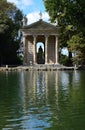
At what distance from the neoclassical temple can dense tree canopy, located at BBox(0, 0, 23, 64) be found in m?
3.07

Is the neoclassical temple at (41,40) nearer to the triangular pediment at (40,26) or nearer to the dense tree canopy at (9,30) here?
the triangular pediment at (40,26)

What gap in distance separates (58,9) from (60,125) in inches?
2385

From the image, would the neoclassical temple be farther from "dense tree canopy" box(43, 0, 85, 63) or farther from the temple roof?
"dense tree canopy" box(43, 0, 85, 63)

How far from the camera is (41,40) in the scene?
371 feet

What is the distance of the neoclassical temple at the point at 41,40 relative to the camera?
10412 cm

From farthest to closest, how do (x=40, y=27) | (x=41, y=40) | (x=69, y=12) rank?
(x=41, y=40)
(x=40, y=27)
(x=69, y=12)

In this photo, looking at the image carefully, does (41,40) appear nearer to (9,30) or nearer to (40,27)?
(40,27)

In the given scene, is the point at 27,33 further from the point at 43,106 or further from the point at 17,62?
the point at 43,106

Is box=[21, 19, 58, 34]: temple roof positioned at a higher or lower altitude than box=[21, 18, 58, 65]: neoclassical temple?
higher

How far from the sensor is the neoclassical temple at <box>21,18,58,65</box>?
4099 inches

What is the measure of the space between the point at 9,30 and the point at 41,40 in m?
12.2

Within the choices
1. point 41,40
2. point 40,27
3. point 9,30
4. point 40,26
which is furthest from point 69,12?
point 41,40

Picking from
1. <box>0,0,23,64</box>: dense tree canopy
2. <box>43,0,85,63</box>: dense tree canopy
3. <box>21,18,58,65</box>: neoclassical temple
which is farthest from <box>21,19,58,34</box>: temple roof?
<box>43,0,85,63</box>: dense tree canopy

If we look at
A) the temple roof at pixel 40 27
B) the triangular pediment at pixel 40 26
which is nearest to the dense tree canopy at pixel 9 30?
the temple roof at pixel 40 27
